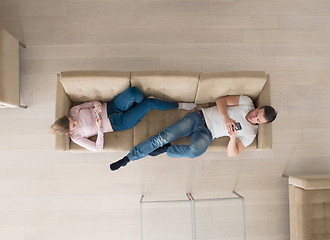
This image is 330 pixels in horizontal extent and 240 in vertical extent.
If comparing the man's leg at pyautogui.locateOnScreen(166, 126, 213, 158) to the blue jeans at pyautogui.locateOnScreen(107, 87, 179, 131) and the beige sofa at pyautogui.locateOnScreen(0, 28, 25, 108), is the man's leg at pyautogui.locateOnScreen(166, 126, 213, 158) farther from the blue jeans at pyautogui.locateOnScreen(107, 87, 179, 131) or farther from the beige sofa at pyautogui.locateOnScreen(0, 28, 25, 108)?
the beige sofa at pyautogui.locateOnScreen(0, 28, 25, 108)

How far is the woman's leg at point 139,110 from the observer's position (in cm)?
216

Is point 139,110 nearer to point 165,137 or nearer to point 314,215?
point 165,137

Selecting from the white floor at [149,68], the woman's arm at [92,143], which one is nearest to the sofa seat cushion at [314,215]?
the white floor at [149,68]

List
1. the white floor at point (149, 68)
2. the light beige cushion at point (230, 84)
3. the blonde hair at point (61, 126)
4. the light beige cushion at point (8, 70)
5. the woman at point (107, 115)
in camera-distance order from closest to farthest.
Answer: the blonde hair at point (61, 126)
the light beige cushion at point (230, 84)
the woman at point (107, 115)
the light beige cushion at point (8, 70)
the white floor at point (149, 68)

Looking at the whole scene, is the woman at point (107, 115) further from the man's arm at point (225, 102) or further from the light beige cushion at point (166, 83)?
the man's arm at point (225, 102)

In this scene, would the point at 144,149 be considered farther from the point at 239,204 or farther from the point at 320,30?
the point at 320,30

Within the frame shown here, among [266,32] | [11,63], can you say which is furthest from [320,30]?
[11,63]

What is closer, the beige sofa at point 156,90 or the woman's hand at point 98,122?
the beige sofa at point 156,90

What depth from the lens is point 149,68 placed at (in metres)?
2.75

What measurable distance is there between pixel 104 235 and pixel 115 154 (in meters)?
0.95

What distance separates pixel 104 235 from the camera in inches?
103

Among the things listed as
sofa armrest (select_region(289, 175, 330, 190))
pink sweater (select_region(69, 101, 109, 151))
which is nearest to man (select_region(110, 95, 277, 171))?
pink sweater (select_region(69, 101, 109, 151))

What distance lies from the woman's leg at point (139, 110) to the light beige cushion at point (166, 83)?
0.09 meters

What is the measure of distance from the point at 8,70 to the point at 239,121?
7.93 feet
